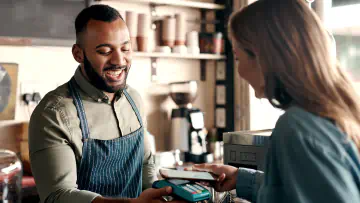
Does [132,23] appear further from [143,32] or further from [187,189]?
[187,189]

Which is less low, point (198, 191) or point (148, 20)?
point (148, 20)

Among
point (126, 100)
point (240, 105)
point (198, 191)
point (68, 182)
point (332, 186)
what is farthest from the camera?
→ point (240, 105)

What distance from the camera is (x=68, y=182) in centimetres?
142

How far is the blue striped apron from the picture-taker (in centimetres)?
159

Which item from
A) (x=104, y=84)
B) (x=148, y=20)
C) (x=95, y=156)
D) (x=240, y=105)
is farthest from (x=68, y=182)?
(x=240, y=105)

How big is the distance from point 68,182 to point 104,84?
1.39 ft

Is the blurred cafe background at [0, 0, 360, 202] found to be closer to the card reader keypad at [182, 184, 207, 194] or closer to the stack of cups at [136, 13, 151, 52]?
the stack of cups at [136, 13, 151, 52]

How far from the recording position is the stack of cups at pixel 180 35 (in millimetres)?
3264

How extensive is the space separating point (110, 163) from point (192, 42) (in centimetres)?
187

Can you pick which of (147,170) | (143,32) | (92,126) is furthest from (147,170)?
(143,32)

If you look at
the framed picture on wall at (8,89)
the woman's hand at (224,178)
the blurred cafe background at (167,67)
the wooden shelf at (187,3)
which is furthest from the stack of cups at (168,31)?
the woman's hand at (224,178)

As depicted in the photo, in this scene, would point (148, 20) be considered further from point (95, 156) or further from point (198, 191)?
point (198, 191)

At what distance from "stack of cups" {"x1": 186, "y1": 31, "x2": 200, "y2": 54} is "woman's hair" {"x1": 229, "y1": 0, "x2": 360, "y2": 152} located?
2.33 m

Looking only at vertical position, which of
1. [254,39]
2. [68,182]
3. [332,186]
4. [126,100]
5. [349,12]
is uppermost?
[349,12]
